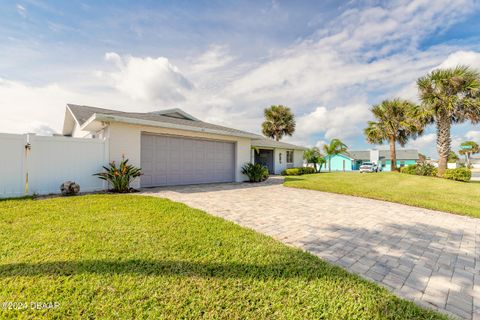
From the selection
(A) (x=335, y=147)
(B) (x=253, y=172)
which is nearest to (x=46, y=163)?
(B) (x=253, y=172)

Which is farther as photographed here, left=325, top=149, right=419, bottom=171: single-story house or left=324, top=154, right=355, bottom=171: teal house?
left=325, top=149, right=419, bottom=171: single-story house

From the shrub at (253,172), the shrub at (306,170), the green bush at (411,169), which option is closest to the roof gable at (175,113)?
the shrub at (253,172)

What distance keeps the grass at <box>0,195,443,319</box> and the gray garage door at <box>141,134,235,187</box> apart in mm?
5446

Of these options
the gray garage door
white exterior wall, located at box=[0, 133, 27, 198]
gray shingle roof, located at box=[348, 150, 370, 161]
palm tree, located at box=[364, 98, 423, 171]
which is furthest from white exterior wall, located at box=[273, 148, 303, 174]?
gray shingle roof, located at box=[348, 150, 370, 161]

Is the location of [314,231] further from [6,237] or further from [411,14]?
[411,14]

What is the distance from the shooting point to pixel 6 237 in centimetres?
332

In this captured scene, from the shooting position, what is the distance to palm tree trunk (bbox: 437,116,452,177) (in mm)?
16672

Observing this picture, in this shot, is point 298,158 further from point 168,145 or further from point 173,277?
point 173,277

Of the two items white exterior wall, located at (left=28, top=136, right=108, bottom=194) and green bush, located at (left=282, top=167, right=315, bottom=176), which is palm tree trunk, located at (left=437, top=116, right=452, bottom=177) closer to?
green bush, located at (left=282, top=167, right=315, bottom=176)

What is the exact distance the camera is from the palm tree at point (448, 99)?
1521 cm

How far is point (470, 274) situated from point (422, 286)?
0.95 m

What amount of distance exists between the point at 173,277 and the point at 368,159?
48234 millimetres

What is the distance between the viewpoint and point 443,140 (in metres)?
17.0

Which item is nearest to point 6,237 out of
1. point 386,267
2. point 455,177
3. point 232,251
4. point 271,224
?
point 232,251
